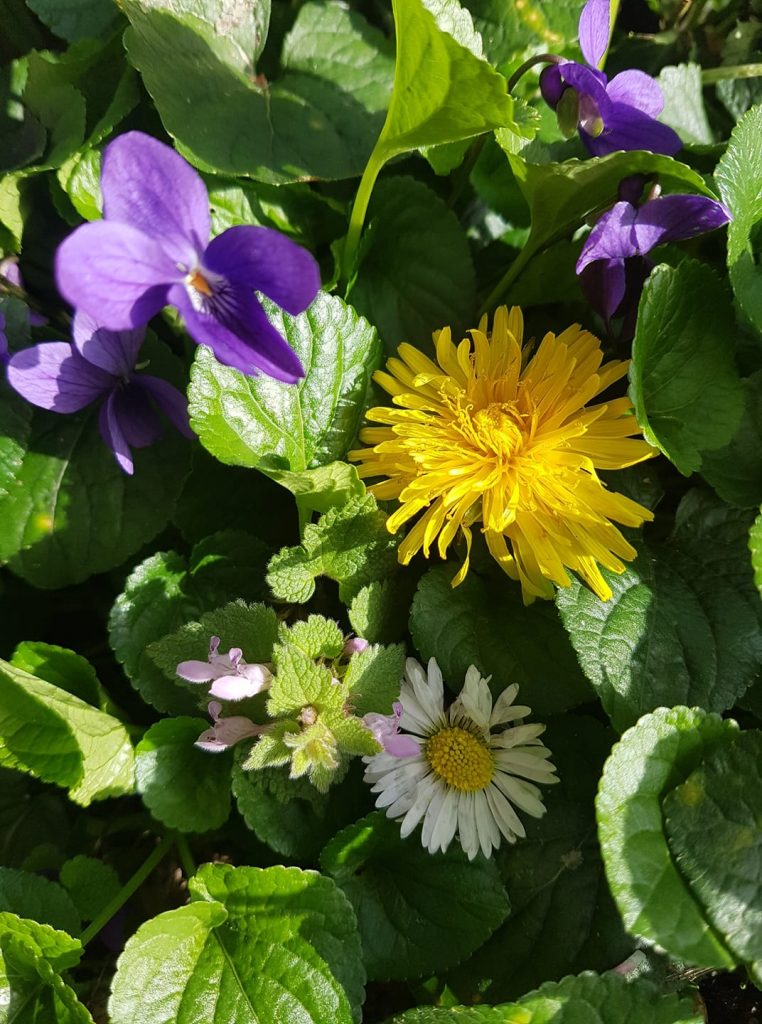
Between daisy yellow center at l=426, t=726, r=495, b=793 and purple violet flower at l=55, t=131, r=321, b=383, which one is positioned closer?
purple violet flower at l=55, t=131, r=321, b=383

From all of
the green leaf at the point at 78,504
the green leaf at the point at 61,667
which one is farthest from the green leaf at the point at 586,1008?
the green leaf at the point at 78,504

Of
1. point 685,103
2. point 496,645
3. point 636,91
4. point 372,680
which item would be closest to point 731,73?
point 685,103

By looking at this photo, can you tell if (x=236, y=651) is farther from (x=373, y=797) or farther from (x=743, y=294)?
(x=743, y=294)

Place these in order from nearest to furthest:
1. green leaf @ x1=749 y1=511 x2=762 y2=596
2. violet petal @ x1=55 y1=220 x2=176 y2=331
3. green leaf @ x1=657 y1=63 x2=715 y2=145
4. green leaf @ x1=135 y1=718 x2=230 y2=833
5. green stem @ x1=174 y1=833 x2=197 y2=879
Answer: violet petal @ x1=55 y1=220 x2=176 y2=331, green leaf @ x1=749 y1=511 x2=762 y2=596, green leaf @ x1=135 y1=718 x2=230 y2=833, green stem @ x1=174 y1=833 x2=197 y2=879, green leaf @ x1=657 y1=63 x2=715 y2=145

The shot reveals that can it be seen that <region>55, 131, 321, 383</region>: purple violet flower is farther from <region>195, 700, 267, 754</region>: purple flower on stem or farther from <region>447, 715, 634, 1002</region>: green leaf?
<region>447, 715, 634, 1002</region>: green leaf


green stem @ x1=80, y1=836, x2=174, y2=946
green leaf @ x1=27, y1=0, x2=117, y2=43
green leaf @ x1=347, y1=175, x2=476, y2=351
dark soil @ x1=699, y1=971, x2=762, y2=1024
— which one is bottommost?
dark soil @ x1=699, y1=971, x2=762, y2=1024

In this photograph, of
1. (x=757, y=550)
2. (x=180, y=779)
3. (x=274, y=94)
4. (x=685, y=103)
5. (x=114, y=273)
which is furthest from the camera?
(x=685, y=103)

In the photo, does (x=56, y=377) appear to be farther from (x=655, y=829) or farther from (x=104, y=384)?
(x=655, y=829)

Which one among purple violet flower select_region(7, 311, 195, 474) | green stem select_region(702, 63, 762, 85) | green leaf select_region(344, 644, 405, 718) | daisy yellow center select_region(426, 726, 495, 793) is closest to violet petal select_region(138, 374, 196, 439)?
purple violet flower select_region(7, 311, 195, 474)
